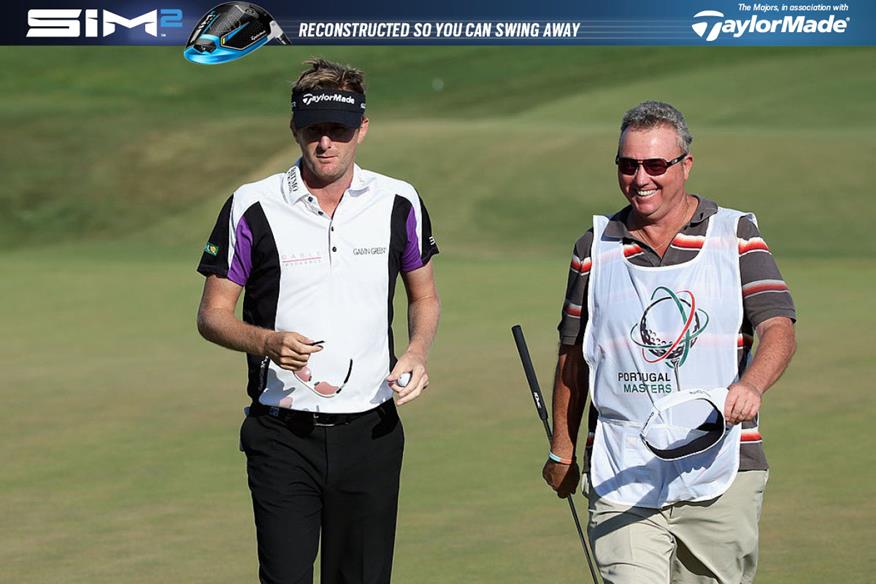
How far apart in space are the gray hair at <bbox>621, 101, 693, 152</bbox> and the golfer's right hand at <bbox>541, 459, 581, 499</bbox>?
1.16 meters

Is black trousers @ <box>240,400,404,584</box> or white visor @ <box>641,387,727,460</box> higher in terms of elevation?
white visor @ <box>641,387,727,460</box>

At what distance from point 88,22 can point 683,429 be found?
149 feet

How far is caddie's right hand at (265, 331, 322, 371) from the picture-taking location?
210 inches

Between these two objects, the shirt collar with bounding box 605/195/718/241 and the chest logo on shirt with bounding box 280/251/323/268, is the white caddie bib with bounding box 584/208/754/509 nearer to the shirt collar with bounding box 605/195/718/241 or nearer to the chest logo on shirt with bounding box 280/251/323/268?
the shirt collar with bounding box 605/195/718/241

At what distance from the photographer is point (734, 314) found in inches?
206

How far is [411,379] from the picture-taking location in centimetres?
559

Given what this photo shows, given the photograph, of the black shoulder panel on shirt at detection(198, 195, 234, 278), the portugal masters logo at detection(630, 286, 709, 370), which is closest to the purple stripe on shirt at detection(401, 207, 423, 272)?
the black shoulder panel on shirt at detection(198, 195, 234, 278)

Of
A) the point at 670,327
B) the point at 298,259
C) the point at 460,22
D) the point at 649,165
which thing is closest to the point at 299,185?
the point at 298,259

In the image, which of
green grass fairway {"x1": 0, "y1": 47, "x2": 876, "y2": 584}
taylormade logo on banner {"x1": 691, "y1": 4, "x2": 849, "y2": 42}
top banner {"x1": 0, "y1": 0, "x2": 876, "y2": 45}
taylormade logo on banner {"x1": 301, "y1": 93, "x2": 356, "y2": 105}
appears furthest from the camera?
taylormade logo on banner {"x1": 691, "y1": 4, "x2": 849, "y2": 42}

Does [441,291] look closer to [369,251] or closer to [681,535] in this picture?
[369,251]

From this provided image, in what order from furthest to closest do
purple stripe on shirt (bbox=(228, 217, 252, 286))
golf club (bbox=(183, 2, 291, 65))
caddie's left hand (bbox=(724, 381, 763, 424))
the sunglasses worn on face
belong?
golf club (bbox=(183, 2, 291, 65)) < purple stripe on shirt (bbox=(228, 217, 252, 286)) < the sunglasses worn on face < caddie's left hand (bbox=(724, 381, 763, 424))

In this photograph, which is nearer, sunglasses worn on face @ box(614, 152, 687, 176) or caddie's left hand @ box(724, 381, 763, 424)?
caddie's left hand @ box(724, 381, 763, 424)

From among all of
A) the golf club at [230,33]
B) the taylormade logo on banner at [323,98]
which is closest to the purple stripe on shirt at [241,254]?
the taylormade logo on banner at [323,98]

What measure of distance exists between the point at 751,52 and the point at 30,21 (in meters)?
23.4
